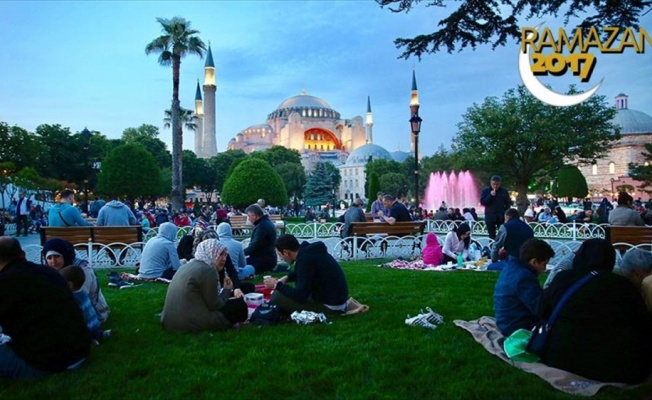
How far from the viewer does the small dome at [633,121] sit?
6525 cm

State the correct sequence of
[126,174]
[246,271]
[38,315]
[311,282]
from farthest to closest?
[126,174]
[246,271]
[311,282]
[38,315]

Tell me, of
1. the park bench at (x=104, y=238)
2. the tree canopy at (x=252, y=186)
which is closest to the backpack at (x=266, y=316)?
the park bench at (x=104, y=238)

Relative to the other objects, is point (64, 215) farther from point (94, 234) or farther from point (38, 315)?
point (38, 315)

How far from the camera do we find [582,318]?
3301 mm

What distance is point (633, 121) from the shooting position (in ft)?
217

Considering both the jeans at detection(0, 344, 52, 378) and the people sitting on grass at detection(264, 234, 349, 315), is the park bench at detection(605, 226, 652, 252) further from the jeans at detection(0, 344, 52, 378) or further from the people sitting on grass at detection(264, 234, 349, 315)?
the jeans at detection(0, 344, 52, 378)

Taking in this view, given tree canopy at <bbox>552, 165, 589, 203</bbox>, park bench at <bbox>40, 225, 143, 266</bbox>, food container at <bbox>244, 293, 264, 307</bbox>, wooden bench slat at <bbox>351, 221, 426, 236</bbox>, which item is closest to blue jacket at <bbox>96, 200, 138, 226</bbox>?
park bench at <bbox>40, 225, 143, 266</bbox>

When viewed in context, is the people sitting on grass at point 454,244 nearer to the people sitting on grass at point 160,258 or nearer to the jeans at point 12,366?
the people sitting on grass at point 160,258

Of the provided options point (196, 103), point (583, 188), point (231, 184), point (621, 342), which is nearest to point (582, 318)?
point (621, 342)

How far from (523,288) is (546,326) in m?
0.41

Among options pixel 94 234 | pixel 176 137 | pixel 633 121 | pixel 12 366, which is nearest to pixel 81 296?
pixel 12 366

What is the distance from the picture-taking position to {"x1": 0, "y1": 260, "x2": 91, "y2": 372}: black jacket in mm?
3408

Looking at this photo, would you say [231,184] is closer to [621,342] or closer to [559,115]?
[559,115]

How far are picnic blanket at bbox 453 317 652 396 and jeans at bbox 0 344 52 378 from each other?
345 cm
